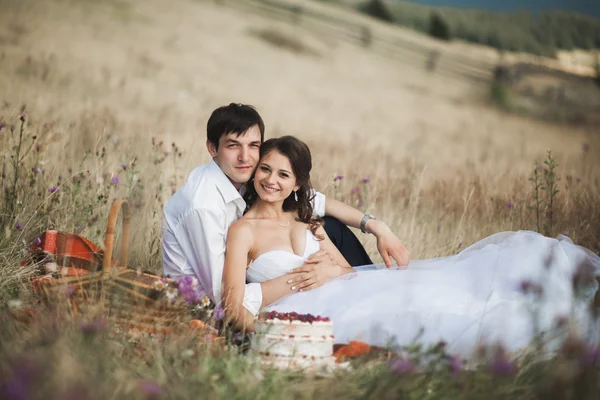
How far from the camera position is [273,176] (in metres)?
3.50

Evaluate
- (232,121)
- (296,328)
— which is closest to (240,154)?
(232,121)

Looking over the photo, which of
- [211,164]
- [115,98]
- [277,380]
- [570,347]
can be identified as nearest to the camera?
[570,347]

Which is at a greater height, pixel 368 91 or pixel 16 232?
pixel 368 91

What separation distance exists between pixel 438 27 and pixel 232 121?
28.8 metres

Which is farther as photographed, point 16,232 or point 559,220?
point 559,220

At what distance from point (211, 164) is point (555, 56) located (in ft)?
85.8

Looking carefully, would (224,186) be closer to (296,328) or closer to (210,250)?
(210,250)

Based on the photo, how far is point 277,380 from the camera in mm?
2371

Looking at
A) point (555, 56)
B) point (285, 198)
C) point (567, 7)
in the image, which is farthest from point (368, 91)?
point (285, 198)

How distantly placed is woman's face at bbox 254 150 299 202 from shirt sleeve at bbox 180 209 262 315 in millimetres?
263

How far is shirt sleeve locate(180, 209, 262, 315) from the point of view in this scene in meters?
3.30

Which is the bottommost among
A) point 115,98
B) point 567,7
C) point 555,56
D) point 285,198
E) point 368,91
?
point 285,198

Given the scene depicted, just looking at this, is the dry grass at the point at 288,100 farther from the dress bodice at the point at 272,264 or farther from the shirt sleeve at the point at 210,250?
the shirt sleeve at the point at 210,250

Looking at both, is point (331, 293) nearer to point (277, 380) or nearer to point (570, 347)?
point (277, 380)
